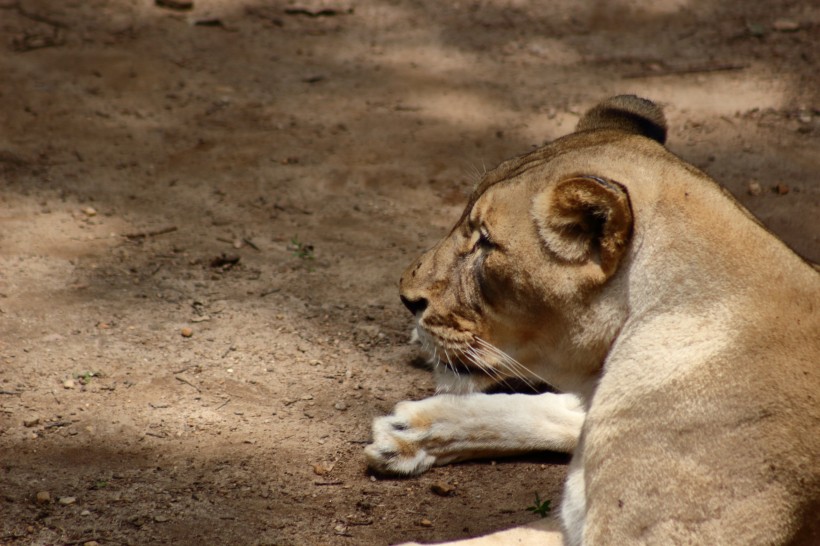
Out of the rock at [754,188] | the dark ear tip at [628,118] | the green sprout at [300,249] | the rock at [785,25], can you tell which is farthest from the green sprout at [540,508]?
the rock at [785,25]

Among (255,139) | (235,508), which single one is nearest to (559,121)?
(255,139)

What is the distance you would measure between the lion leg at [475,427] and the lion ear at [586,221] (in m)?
0.96

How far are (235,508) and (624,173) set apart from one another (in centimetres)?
163

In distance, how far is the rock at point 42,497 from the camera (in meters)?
3.18

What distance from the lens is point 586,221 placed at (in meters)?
2.83

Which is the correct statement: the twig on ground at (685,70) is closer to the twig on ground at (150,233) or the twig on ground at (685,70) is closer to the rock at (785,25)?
the rock at (785,25)

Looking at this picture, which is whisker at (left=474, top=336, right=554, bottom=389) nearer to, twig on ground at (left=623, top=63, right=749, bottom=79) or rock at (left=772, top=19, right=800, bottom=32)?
twig on ground at (left=623, top=63, right=749, bottom=79)

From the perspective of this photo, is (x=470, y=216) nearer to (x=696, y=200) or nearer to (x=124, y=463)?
(x=696, y=200)

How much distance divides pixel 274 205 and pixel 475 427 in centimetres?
208

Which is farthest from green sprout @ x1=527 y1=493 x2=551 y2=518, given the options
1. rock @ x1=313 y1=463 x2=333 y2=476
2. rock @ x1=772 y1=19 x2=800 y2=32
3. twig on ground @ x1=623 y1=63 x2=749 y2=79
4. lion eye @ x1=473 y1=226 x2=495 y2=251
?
rock @ x1=772 y1=19 x2=800 y2=32

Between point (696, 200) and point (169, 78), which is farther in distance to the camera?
point (169, 78)

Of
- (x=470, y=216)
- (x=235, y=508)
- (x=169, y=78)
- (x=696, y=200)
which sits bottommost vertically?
(x=235, y=508)

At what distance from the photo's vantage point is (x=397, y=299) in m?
4.57

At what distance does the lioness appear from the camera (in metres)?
2.60
